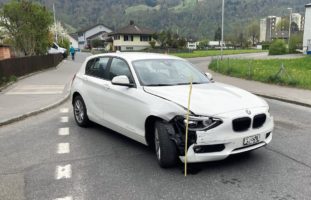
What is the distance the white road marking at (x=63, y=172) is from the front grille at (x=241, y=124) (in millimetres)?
2340

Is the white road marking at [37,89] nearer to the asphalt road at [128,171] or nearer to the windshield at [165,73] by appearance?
the asphalt road at [128,171]

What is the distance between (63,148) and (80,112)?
→ 158 cm

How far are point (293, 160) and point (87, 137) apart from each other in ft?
12.2

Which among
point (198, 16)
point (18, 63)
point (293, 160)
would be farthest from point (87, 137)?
point (198, 16)

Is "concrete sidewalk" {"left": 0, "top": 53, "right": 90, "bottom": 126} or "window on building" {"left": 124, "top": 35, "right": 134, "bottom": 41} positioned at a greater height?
"window on building" {"left": 124, "top": 35, "right": 134, "bottom": 41}

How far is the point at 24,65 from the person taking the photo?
64.1ft


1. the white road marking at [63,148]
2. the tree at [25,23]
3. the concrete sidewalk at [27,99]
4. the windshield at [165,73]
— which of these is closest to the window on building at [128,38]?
the tree at [25,23]

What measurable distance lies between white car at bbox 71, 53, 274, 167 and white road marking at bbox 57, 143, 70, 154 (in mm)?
783

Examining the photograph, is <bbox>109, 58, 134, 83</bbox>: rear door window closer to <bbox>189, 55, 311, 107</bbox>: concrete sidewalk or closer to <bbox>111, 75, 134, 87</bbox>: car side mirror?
<bbox>111, 75, 134, 87</bbox>: car side mirror


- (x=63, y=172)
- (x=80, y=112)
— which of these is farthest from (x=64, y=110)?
(x=63, y=172)

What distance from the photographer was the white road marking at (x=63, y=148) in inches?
238

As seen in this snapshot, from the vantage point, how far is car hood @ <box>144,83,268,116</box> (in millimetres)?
4754

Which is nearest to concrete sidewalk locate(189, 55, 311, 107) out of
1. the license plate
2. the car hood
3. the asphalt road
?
the asphalt road

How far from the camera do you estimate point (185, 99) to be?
497cm
